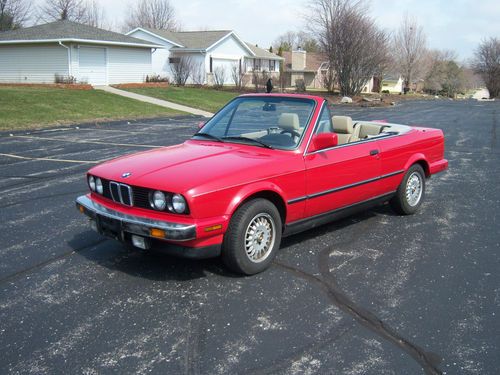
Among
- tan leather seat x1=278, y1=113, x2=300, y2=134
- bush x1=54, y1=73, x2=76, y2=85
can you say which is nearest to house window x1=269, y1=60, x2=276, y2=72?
bush x1=54, y1=73, x2=76, y2=85

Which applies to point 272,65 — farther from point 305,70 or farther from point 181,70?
point 181,70

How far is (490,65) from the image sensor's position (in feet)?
252

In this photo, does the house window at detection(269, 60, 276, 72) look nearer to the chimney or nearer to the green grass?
the chimney

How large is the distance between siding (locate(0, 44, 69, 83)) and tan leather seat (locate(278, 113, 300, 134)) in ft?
91.9

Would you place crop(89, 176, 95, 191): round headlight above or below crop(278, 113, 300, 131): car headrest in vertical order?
below

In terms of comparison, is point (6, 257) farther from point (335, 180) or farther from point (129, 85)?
point (129, 85)

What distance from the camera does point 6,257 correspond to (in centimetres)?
496

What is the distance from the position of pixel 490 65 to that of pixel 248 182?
83419 millimetres

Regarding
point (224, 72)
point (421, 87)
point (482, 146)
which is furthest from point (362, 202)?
point (421, 87)

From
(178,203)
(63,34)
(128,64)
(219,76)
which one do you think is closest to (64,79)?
(63,34)

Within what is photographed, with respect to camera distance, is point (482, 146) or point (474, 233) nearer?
point (474, 233)

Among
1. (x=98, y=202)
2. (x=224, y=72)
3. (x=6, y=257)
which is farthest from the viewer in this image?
(x=224, y=72)

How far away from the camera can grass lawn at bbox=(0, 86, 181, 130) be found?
59.0ft

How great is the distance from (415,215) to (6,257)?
4.95m
